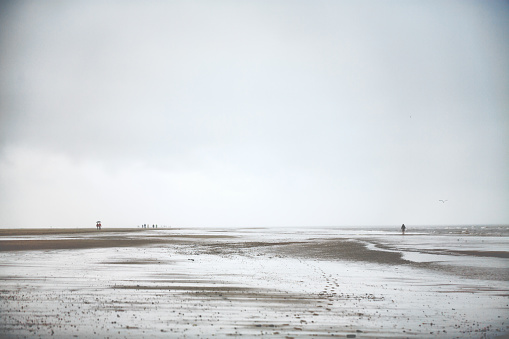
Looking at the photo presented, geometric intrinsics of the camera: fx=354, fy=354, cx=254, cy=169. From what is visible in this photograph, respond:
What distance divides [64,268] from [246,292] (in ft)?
40.8

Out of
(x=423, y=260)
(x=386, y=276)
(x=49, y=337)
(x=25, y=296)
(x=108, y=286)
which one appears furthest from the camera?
(x=423, y=260)

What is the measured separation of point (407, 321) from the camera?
33.7ft

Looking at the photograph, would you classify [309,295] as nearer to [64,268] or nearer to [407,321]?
[407,321]

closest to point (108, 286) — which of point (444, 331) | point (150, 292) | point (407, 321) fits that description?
point (150, 292)

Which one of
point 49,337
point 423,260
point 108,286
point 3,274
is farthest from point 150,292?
point 423,260

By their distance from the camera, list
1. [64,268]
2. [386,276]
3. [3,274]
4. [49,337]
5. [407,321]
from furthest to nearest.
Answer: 1. [64,268]
2. [386,276]
3. [3,274]
4. [407,321]
5. [49,337]

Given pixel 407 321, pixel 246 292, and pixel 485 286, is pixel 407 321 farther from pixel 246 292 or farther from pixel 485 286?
pixel 485 286

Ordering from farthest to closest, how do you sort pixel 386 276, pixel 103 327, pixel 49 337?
pixel 386 276 < pixel 103 327 < pixel 49 337

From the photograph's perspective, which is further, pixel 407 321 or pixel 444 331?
pixel 407 321

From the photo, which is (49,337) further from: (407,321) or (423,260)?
(423,260)

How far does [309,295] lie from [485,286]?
856cm

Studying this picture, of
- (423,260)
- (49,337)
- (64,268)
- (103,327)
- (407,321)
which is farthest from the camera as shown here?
(423,260)

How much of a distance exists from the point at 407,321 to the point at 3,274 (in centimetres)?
1846

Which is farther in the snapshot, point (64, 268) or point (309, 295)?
point (64, 268)
